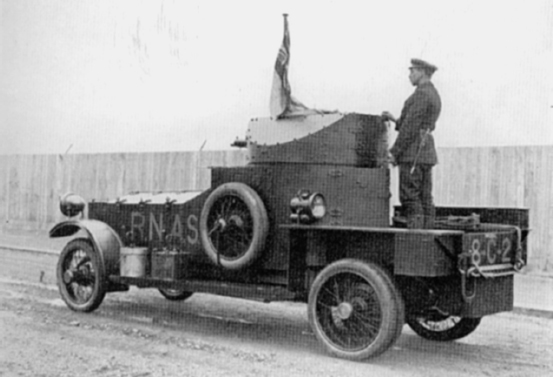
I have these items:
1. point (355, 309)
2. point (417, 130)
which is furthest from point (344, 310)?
point (417, 130)

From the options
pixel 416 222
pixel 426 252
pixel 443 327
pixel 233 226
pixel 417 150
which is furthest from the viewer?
pixel 443 327

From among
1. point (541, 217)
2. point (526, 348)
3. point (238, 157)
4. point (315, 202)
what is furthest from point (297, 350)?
point (238, 157)

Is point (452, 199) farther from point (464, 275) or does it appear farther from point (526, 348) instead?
point (464, 275)

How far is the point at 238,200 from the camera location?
794 centimetres

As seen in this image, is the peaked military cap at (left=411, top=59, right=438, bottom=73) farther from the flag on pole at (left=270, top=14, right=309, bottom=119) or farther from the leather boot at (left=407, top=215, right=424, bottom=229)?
the leather boot at (left=407, top=215, right=424, bottom=229)

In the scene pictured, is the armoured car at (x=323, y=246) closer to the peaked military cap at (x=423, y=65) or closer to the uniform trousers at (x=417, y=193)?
the uniform trousers at (x=417, y=193)

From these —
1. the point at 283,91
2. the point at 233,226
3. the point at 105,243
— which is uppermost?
the point at 283,91

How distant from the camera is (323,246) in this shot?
743 centimetres

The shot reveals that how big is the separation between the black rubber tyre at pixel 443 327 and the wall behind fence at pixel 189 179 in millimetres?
2587

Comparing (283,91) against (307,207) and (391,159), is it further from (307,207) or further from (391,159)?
(307,207)

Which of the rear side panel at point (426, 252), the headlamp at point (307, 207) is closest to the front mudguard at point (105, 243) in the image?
the headlamp at point (307, 207)

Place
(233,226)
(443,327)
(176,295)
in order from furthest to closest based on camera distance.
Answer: (176,295), (443,327), (233,226)

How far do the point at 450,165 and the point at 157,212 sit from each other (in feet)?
19.9

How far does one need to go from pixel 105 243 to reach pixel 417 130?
12.2 feet
